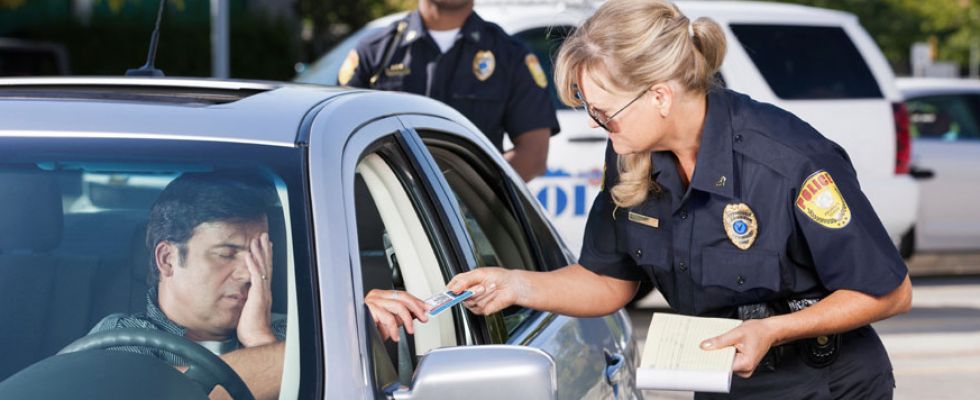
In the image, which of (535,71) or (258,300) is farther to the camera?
(535,71)

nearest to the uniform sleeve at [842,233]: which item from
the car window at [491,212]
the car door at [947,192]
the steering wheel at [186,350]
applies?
the car window at [491,212]

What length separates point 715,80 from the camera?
300cm

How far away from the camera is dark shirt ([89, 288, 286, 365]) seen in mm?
2422

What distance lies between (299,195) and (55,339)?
0.45 metres

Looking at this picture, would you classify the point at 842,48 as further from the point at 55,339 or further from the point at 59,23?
the point at 59,23

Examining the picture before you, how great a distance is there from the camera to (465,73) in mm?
5613

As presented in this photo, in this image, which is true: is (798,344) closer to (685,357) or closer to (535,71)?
(685,357)

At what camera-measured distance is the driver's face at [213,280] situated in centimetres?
249

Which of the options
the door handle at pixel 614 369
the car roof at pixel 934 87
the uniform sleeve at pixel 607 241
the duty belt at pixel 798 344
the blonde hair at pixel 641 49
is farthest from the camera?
the car roof at pixel 934 87

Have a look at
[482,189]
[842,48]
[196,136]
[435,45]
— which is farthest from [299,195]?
[842,48]

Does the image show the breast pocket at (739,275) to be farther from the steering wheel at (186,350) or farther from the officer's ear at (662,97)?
the steering wheel at (186,350)

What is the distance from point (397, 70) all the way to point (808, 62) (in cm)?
428

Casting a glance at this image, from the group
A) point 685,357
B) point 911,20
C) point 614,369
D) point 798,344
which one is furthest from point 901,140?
point 911,20

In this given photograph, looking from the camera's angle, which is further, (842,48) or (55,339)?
(842,48)
